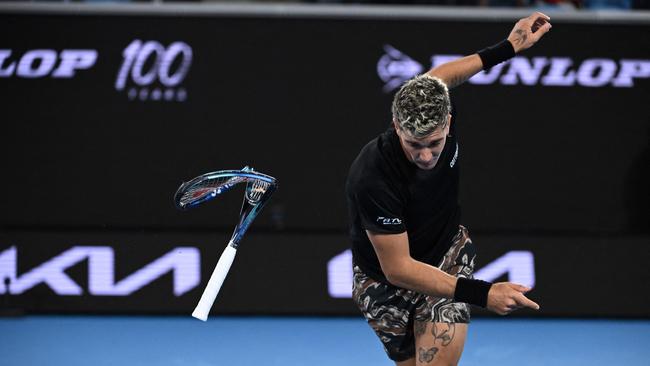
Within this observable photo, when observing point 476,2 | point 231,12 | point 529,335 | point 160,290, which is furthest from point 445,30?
point 160,290

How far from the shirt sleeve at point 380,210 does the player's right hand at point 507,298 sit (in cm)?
51

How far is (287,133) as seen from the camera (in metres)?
7.36

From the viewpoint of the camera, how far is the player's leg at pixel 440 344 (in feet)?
14.5

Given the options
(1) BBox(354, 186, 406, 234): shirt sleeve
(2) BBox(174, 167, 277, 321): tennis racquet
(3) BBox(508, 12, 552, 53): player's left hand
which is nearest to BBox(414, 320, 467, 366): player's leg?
(1) BBox(354, 186, 406, 234): shirt sleeve

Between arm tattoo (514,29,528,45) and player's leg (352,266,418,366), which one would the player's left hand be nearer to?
arm tattoo (514,29,528,45)

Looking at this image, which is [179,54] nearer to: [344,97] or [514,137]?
[344,97]

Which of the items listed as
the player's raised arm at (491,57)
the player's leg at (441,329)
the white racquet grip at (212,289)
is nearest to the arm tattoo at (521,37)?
the player's raised arm at (491,57)

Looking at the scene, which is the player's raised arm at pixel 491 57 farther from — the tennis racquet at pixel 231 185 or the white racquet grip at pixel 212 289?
the white racquet grip at pixel 212 289

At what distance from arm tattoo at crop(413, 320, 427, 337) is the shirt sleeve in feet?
1.81

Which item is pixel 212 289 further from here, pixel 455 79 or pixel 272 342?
pixel 272 342

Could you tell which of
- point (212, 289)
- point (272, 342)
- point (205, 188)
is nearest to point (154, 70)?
point (272, 342)

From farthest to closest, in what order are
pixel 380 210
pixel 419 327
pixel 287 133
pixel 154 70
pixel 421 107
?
1. pixel 287 133
2. pixel 154 70
3. pixel 419 327
4. pixel 380 210
5. pixel 421 107

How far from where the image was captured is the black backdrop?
7.24 m

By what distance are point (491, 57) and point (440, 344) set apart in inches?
54.4
